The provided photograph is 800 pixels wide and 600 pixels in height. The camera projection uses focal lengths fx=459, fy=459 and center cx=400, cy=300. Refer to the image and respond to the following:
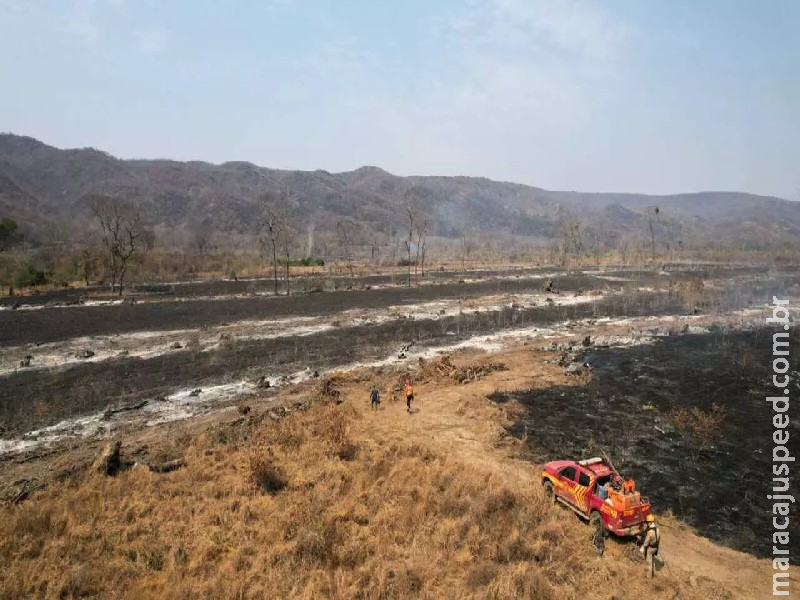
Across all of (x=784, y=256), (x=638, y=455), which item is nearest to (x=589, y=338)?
(x=638, y=455)

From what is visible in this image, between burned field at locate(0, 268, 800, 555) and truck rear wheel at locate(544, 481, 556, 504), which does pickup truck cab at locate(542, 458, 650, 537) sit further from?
burned field at locate(0, 268, 800, 555)

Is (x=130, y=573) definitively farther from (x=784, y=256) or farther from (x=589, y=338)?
(x=784, y=256)

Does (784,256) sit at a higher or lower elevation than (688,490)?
higher

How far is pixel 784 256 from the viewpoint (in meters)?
112

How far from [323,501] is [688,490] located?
10.5 meters

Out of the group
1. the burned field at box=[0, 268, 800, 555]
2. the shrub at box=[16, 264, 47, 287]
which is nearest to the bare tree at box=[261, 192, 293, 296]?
the burned field at box=[0, 268, 800, 555]

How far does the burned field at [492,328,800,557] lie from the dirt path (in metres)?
0.73

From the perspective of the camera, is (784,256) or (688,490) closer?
(688,490)

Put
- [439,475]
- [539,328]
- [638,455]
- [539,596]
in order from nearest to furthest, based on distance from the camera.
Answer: [539,596], [439,475], [638,455], [539,328]

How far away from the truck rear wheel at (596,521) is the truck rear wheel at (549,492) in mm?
1470

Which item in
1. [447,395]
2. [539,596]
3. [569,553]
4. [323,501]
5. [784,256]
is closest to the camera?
[539,596]

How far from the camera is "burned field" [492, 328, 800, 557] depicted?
495 inches

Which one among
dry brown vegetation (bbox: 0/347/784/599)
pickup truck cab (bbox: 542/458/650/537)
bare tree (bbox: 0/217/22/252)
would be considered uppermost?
bare tree (bbox: 0/217/22/252)

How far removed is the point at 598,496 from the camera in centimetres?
1074
